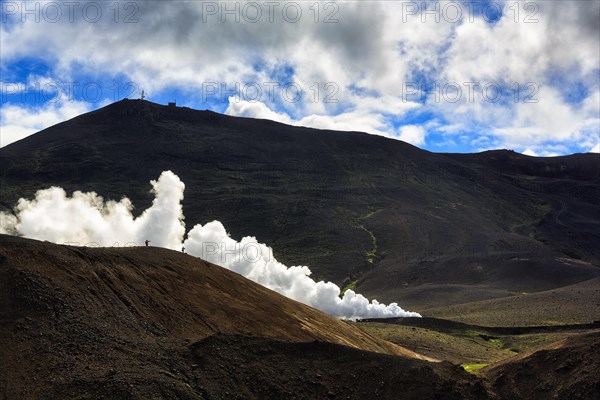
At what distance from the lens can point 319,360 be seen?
3206 centimetres

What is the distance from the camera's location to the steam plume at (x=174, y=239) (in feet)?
395

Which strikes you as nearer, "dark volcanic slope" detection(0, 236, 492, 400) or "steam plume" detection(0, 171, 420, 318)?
"dark volcanic slope" detection(0, 236, 492, 400)

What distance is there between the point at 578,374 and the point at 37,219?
110 m

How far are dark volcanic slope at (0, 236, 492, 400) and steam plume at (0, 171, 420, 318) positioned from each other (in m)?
82.8

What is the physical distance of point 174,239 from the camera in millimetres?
127875

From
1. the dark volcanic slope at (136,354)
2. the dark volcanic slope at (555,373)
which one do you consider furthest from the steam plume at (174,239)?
the dark volcanic slope at (555,373)

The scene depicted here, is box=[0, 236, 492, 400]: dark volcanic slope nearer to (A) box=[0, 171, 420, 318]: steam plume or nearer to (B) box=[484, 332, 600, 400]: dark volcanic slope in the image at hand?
(B) box=[484, 332, 600, 400]: dark volcanic slope

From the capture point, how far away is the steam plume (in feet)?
395

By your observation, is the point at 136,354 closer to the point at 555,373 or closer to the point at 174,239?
the point at 555,373

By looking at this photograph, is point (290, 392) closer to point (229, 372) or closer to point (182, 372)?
point (229, 372)

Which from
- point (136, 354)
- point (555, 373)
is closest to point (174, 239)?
point (136, 354)

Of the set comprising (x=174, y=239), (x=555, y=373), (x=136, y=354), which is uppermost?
(x=174, y=239)

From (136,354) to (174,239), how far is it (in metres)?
98.9

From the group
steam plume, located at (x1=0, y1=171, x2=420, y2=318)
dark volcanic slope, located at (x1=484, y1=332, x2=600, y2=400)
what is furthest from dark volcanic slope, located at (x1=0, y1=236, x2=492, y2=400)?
steam plume, located at (x1=0, y1=171, x2=420, y2=318)
